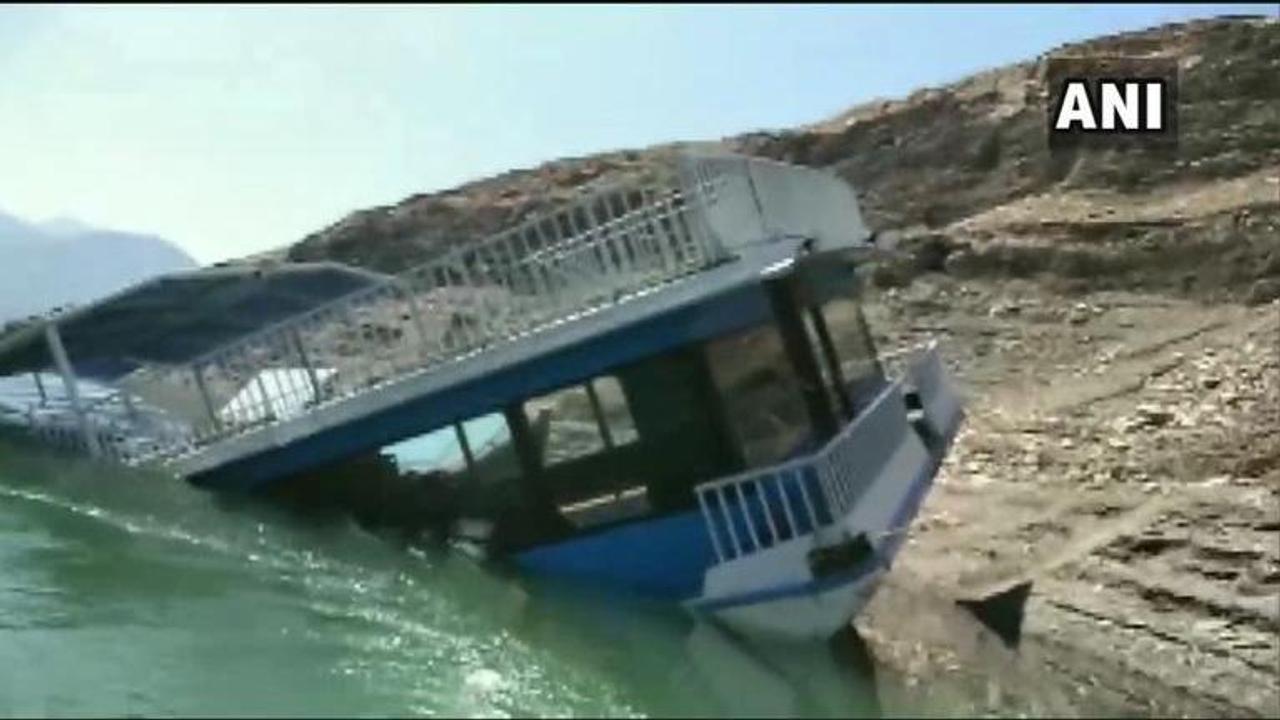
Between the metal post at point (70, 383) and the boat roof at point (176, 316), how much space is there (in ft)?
0.61

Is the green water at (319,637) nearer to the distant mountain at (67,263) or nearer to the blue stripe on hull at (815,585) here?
the blue stripe on hull at (815,585)

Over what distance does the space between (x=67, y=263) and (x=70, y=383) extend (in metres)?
7.65

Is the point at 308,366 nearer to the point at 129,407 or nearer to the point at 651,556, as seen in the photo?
the point at 129,407

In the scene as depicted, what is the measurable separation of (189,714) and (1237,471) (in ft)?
39.8

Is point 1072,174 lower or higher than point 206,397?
lower

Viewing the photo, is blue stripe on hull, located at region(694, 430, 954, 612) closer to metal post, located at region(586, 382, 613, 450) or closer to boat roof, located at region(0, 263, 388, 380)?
metal post, located at region(586, 382, 613, 450)

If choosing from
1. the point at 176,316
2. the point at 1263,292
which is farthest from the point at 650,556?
the point at 1263,292

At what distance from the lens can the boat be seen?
12219 mm

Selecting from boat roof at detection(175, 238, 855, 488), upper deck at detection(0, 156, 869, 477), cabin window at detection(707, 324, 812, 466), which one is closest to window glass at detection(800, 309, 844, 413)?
cabin window at detection(707, 324, 812, 466)

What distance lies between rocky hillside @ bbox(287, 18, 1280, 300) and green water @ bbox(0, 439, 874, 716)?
1954 centimetres

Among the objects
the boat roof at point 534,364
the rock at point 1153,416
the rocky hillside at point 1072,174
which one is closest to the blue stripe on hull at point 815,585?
the boat roof at point 534,364

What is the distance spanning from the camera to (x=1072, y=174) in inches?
1506

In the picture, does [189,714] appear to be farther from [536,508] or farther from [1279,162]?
[1279,162]

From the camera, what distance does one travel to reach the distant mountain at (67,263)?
18872 millimetres
